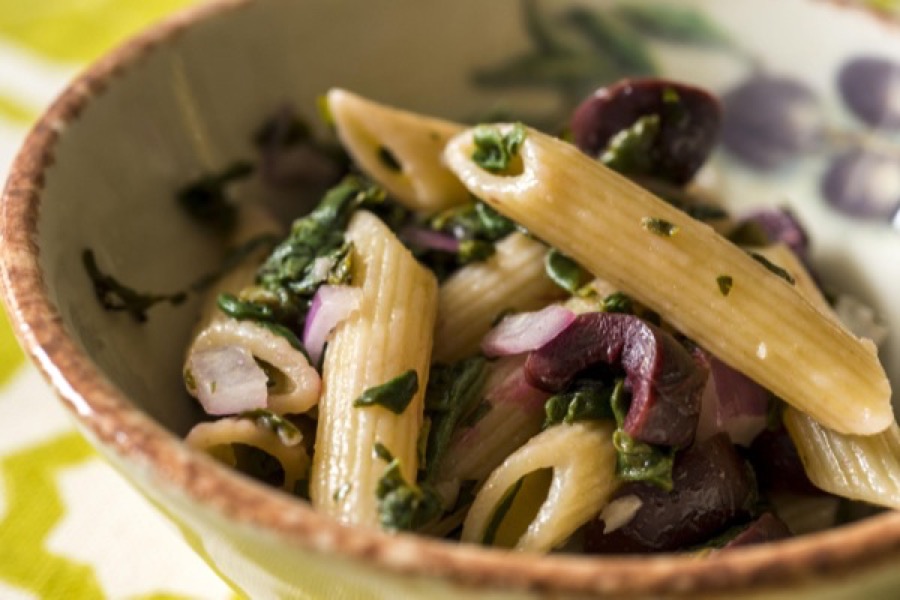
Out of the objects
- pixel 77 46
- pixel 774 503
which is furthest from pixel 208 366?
pixel 77 46

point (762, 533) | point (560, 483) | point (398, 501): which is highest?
point (398, 501)

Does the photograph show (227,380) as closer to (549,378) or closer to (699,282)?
(549,378)

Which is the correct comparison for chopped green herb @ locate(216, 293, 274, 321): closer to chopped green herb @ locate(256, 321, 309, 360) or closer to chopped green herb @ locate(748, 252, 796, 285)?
chopped green herb @ locate(256, 321, 309, 360)

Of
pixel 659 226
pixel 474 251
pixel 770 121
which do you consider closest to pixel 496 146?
pixel 474 251

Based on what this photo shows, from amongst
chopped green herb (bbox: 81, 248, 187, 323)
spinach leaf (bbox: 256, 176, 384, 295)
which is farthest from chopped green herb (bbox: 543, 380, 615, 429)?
chopped green herb (bbox: 81, 248, 187, 323)

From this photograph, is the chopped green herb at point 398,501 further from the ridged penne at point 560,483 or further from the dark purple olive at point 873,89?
the dark purple olive at point 873,89

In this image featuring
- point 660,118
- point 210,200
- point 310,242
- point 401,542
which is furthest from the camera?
point 210,200
